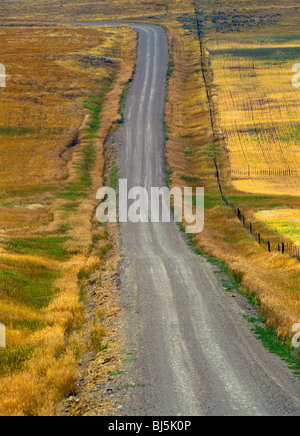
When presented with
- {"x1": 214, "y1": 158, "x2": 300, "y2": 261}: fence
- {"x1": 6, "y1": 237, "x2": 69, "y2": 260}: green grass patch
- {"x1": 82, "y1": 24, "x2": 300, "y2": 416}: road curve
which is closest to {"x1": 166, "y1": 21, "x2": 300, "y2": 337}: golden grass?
{"x1": 214, "y1": 158, "x2": 300, "y2": 261}: fence

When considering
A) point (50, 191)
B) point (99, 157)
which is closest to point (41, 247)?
point (50, 191)

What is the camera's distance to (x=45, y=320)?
19.5 m

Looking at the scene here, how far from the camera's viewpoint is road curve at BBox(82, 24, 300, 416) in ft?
43.4

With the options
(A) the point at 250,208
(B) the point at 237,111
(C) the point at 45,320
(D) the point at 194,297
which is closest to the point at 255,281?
(D) the point at 194,297

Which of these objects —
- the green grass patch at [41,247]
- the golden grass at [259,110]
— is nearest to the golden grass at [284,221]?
the golden grass at [259,110]

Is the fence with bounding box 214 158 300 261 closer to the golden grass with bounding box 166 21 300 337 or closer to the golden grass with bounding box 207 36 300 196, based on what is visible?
the golden grass with bounding box 166 21 300 337

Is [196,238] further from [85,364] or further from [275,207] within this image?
[85,364]

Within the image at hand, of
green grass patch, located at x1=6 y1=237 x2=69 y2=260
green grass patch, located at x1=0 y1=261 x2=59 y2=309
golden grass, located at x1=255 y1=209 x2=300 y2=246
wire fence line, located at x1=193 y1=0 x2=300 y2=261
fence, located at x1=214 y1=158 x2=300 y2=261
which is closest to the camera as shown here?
green grass patch, located at x1=0 y1=261 x2=59 y2=309

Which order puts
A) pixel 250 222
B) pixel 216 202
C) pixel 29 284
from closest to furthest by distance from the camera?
pixel 29 284, pixel 250 222, pixel 216 202

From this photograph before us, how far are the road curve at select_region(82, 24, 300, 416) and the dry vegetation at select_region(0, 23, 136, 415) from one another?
215 cm

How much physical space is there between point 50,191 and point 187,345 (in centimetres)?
3573

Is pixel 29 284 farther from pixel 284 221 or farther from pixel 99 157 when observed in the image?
pixel 99 157

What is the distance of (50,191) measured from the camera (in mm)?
50656

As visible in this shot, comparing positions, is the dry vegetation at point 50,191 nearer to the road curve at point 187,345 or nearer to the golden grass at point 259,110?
the road curve at point 187,345
